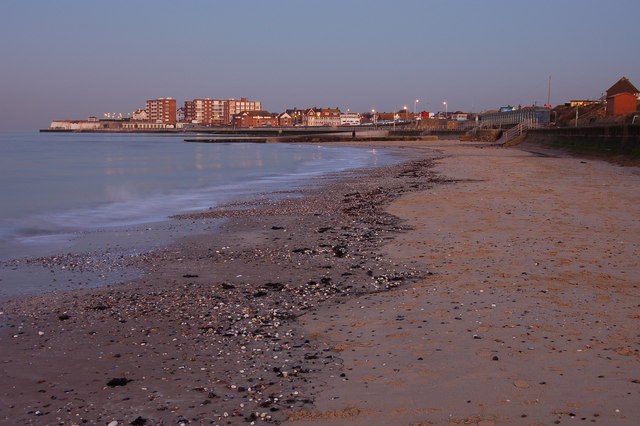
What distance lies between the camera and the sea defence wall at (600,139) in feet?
91.9

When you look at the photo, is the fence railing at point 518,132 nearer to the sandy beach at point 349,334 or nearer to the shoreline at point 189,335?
the sandy beach at point 349,334

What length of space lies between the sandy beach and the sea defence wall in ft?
68.0

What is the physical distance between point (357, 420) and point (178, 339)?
232 centimetres

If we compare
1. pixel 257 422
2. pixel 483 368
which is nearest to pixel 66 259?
pixel 257 422

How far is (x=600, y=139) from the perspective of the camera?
33062 millimetres

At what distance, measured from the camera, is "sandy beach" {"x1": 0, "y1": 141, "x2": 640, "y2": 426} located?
155 inches

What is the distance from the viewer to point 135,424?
3799 millimetres

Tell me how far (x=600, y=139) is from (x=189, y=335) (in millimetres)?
33210

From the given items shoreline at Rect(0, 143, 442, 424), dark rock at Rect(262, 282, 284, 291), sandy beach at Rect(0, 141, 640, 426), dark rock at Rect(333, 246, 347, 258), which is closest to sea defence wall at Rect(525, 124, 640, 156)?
sandy beach at Rect(0, 141, 640, 426)

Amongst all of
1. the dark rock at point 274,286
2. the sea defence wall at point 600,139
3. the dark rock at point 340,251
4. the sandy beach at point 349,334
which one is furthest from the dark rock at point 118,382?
the sea defence wall at point 600,139

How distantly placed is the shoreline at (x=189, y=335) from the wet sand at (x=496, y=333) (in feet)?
1.29

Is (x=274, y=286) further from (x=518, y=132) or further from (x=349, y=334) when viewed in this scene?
(x=518, y=132)

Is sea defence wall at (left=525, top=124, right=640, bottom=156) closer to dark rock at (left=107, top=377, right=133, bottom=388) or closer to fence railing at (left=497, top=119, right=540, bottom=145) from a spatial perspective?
fence railing at (left=497, top=119, right=540, bottom=145)

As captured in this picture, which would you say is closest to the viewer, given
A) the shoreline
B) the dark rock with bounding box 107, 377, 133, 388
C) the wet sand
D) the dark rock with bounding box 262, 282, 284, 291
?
the wet sand
